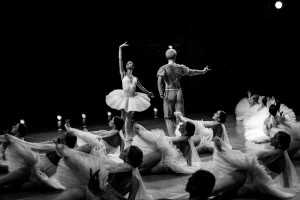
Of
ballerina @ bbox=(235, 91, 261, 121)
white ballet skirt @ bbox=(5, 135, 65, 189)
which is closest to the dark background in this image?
ballerina @ bbox=(235, 91, 261, 121)

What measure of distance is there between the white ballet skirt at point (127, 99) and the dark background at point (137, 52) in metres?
2.72

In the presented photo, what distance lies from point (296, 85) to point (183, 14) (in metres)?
5.04

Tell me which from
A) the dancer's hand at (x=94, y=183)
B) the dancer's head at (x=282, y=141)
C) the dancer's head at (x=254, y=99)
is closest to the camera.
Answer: the dancer's hand at (x=94, y=183)

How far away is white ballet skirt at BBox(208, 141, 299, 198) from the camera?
4.45 metres

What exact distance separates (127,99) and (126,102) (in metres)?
0.07

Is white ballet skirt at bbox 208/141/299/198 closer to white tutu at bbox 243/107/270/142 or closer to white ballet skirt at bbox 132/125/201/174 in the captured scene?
white ballet skirt at bbox 132/125/201/174

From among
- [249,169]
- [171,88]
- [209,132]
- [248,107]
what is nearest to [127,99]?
[171,88]

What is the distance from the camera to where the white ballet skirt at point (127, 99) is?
854 cm

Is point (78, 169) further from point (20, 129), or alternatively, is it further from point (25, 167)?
point (20, 129)

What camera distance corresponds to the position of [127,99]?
8656 millimetres

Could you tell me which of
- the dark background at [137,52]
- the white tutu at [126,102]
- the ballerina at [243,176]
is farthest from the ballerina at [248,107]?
the ballerina at [243,176]

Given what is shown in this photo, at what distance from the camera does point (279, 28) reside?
15992mm

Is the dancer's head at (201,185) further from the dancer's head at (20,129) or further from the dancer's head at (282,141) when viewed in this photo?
the dancer's head at (20,129)

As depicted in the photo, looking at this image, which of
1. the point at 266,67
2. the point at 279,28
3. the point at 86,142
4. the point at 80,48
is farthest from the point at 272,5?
the point at 86,142
